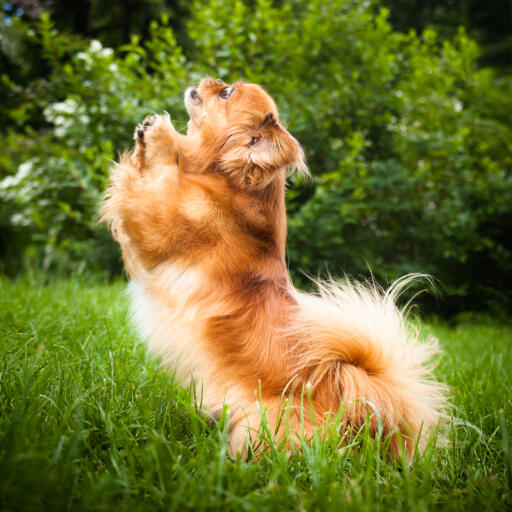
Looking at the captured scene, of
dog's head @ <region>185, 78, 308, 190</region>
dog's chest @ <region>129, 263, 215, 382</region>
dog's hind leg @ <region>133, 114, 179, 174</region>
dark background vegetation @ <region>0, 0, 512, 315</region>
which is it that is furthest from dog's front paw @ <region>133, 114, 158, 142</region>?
dark background vegetation @ <region>0, 0, 512, 315</region>

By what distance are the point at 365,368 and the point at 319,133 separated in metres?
3.65

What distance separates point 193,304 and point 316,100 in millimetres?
3633

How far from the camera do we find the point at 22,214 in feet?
16.9

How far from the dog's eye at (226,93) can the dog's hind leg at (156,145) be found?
352mm

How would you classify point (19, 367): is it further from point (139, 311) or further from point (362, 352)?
point (362, 352)

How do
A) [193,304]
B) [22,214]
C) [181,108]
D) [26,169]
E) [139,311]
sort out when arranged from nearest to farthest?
[193,304] → [139,311] → [181,108] → [26,169] → [22,214]

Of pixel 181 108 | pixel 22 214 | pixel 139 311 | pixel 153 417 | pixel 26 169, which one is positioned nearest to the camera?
pixel 153 417

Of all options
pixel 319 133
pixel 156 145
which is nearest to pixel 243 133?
pixel 156 145

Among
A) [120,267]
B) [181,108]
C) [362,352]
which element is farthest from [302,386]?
[120,267]

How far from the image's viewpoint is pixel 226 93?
7.38ft

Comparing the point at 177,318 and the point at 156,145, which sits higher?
the point at 156,145

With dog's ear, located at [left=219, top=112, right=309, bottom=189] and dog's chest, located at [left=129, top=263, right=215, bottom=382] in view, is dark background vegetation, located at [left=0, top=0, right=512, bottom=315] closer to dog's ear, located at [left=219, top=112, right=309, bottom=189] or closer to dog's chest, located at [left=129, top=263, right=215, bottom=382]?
dog's ear, located at [left=219, top=112, right=309, bottom=189]

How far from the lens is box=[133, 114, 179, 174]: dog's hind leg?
2064 millimetres

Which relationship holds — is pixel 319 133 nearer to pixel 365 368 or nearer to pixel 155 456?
pixel 365 368
